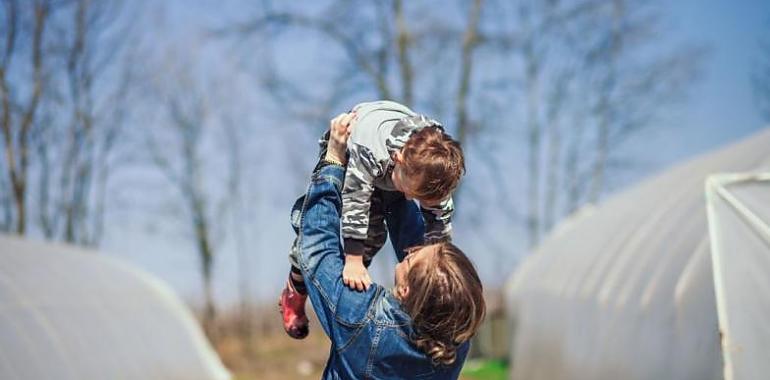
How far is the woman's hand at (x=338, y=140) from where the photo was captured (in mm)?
2840

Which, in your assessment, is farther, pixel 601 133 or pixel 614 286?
pixel 601 133

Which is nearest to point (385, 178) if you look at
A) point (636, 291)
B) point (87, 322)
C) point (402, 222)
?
point (402, 222)

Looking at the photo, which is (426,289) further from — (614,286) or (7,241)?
(7,241)

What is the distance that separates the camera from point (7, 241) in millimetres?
11656

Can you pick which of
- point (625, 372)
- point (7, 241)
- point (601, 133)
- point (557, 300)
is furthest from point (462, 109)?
point (625, 372)

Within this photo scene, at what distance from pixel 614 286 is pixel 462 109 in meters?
12.1

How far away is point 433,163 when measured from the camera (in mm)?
2678

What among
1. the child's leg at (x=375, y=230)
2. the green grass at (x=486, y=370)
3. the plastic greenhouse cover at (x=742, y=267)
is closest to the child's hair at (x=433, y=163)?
the child's leg at (x=375, y=230)

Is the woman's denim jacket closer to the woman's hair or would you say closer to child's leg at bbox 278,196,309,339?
the woman's hair

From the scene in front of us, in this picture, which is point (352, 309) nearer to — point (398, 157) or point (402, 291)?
point (402, 291)

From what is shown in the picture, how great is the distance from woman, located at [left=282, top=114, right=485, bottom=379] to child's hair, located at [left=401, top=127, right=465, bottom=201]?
0.27 meters

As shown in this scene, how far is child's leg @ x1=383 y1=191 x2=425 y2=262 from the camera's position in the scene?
3119 millimetres

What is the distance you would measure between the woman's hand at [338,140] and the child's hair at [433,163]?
22cm

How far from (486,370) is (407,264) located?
16.1m
